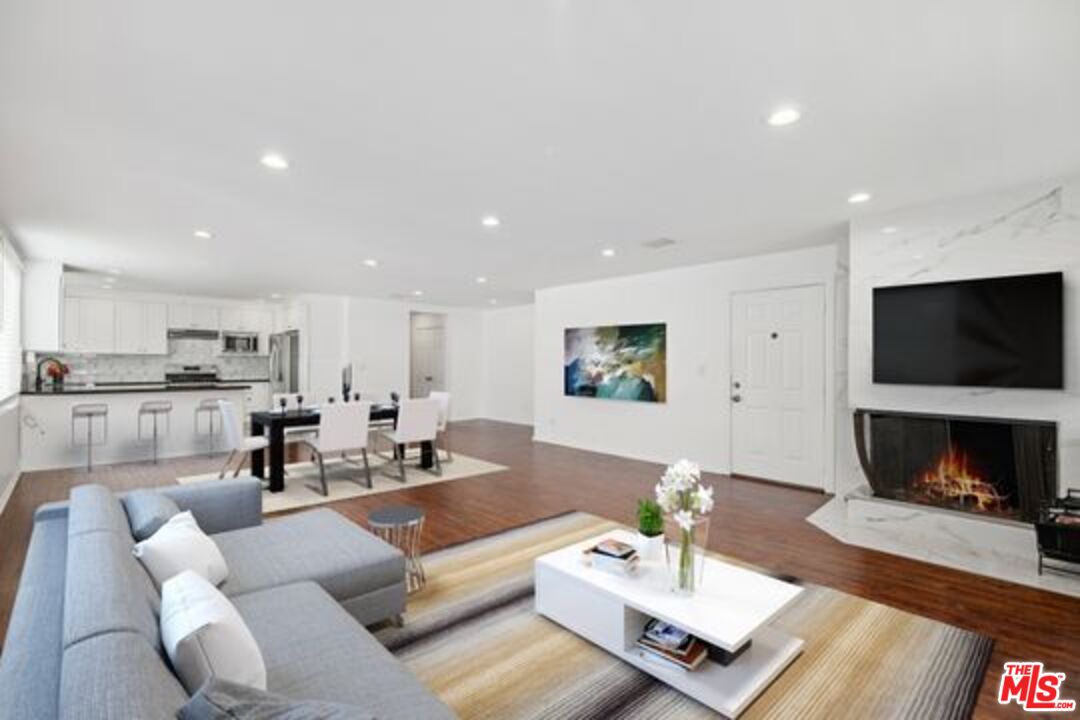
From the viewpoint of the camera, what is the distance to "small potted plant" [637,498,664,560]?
2441 millimetres

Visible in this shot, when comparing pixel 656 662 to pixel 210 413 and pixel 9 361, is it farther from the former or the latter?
pixel 210 413

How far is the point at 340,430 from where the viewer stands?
515cm

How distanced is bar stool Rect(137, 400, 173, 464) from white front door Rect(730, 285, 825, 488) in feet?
23.8

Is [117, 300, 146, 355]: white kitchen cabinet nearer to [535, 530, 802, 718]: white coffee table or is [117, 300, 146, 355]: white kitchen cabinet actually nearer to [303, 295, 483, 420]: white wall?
[303, 295, 483, 420]: white wall

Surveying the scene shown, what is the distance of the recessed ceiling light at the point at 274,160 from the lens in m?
2.90

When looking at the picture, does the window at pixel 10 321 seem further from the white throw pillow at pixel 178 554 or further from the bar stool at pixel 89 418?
the white throw pillow at pixel 178 554

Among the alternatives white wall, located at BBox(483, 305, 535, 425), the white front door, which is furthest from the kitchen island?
the white front door

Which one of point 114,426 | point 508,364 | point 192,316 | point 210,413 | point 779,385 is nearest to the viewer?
point 779,385

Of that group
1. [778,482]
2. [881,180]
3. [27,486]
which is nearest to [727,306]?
[778,482]

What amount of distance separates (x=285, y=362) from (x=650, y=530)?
8.78 metres

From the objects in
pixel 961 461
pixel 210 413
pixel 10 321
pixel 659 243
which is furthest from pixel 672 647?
pixel 210 413

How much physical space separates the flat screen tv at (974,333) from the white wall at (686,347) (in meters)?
1.12

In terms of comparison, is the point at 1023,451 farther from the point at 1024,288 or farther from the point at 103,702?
the point at 103,702

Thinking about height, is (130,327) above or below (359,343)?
above
